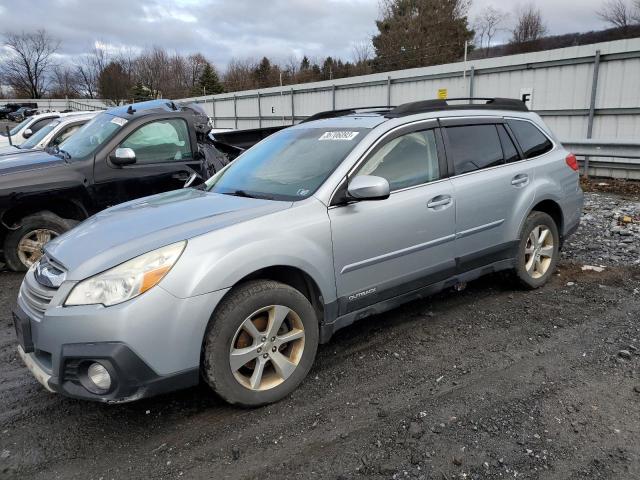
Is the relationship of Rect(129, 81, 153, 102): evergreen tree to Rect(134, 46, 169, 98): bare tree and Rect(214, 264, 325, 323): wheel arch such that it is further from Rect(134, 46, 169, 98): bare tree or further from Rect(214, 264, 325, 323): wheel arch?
Rect(214, 264, 325, 323): wheel arch

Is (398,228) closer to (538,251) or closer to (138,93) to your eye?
(538,251)

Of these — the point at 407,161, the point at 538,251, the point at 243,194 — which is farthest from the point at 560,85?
the point at 243,194

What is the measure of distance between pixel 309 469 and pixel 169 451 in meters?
0.77

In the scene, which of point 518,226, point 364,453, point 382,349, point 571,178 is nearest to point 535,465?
point 364,453

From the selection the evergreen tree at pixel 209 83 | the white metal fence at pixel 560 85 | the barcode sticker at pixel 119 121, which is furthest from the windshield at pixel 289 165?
the evergreen tree at pixel 209 83

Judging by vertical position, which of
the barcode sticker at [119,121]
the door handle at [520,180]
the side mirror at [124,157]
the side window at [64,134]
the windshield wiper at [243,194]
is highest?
the barcode sticker at [119,121]

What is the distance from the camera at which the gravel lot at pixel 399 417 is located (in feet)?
8.42

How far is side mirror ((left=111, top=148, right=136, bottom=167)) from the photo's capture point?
5918mm

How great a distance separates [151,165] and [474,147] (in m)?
4.04

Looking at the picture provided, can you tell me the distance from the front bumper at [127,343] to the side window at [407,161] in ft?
5.23

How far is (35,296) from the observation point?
2.96 m

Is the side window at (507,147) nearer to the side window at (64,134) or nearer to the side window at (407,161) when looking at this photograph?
the side window at (407,161)

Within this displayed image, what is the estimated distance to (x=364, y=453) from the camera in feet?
8.64

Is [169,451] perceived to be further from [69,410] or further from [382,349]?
[382,349]
